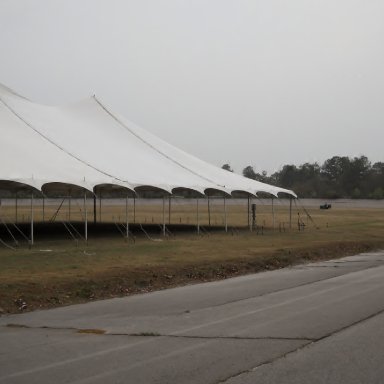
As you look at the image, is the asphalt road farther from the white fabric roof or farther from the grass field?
the white fabric roof

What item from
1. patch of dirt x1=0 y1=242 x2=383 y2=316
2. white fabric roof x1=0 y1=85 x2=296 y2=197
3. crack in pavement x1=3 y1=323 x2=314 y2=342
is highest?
white fabric roof x1=0 y1=85 x2=296 y2=197

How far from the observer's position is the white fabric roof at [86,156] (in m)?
22.1

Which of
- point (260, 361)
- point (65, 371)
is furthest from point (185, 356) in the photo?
point (65, 371)

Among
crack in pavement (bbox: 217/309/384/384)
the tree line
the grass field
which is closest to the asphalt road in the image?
crack in pavement (bbox: 217/309/384/384)

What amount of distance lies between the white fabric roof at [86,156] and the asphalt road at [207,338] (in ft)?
37.4

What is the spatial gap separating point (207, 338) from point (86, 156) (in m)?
18.8

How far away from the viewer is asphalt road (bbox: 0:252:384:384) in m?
5.74

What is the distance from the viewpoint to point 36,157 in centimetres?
2291

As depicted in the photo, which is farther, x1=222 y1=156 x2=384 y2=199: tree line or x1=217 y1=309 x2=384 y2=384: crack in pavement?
x1=222 y1=156 x2=384 y2=199: tree line

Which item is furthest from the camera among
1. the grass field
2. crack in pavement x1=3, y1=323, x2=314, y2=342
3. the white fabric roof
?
the white fabric roof

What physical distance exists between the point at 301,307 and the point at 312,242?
13.6 metres

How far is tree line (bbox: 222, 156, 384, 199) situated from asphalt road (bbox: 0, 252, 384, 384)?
98.2 metres

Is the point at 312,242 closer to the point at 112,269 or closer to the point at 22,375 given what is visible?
the point at 112,269

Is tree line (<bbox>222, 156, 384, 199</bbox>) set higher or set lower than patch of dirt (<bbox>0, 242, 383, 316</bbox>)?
higher
